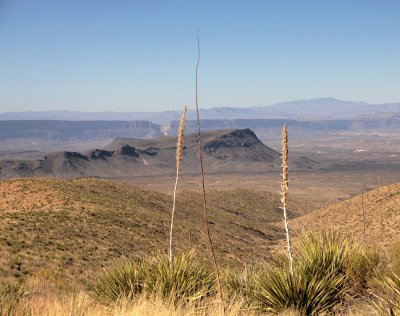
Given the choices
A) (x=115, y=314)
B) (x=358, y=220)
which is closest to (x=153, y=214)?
(x=358, y=220)

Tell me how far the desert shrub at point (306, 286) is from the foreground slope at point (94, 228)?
1495 cm

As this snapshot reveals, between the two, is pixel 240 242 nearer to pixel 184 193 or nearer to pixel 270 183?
pixel 184 193

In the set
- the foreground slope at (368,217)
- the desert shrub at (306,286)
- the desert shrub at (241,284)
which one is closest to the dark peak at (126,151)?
the foreground slope at (368,217)

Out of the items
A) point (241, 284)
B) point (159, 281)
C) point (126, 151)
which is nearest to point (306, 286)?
point (241, 284)

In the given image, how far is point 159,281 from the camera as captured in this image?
8430 millimetres

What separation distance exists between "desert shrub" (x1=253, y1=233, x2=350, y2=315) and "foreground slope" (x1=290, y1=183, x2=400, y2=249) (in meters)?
24.5

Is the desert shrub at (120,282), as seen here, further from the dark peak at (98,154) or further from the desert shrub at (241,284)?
the dark peak at (98,154)

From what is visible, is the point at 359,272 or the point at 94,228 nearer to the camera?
the point at 359,272

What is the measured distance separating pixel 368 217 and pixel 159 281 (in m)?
37.6

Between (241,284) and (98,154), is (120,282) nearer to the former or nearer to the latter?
(241,284)

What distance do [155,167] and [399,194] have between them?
131m

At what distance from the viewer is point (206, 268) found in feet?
30.8

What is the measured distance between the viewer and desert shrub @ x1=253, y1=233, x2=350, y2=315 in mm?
7219

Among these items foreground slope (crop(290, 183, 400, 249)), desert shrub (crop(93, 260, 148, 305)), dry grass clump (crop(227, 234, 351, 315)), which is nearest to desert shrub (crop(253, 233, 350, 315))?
dry grass clump (crop(227, 234, 351, 315))
